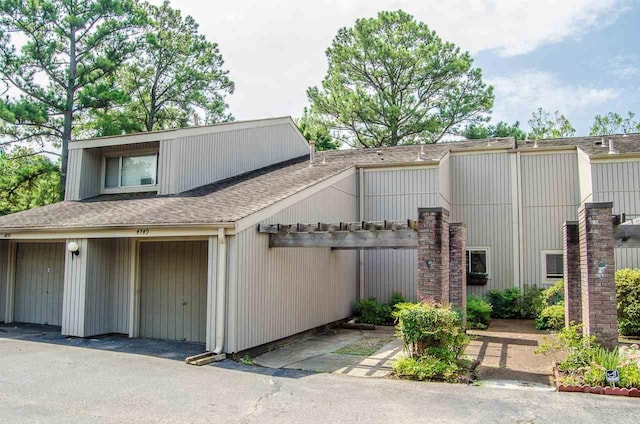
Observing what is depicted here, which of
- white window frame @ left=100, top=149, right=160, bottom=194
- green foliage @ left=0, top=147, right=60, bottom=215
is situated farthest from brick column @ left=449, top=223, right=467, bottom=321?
green foliage @ left=0, top=147, right=60, bottom=215

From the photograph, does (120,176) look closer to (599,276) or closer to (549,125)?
(599,276)

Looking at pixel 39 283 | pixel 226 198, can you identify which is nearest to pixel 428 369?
pixel 226 198

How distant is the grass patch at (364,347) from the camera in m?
9.94

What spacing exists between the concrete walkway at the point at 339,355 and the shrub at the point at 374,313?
1.56 meters

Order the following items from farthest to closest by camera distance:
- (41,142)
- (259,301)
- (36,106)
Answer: (41,142) < (36,106) < (259,301)

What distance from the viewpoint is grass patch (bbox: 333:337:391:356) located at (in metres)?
9.94

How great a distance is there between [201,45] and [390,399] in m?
27.8

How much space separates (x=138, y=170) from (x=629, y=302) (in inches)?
528

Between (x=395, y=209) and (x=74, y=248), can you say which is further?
(x=395, y=209)

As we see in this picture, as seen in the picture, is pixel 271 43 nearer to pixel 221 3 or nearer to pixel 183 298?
pixel 221 3

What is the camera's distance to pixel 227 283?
9.18 m

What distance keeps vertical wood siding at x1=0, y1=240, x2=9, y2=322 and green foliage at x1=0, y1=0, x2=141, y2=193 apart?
425 inches

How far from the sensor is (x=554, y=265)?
14.9 m

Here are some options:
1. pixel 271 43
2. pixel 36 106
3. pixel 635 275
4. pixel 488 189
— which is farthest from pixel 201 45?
pixel 635 275
